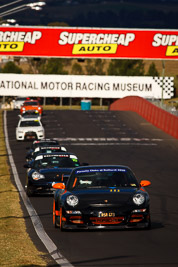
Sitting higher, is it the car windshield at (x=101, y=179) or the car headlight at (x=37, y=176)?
the car windshield at (x=101, y=179)

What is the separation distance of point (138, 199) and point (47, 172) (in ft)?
24.0

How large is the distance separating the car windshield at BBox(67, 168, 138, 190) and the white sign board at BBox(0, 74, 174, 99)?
7833cm

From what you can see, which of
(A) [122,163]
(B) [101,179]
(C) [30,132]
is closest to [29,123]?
(C) [30,132]

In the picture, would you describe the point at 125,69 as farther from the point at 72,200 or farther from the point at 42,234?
the point at 42,234

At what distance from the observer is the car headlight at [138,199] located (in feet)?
44.1

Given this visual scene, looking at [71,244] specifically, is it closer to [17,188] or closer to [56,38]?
[17,188]

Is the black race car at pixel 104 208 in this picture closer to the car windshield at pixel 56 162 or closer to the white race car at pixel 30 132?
the car windshield at pixel 56 162

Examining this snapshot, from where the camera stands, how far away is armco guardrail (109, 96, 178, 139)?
4806 cm

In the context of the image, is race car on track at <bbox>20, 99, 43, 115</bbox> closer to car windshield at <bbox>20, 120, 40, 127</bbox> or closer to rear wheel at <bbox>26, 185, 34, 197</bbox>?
car windshield at <bbox>20, 120, 40, 127</bbox>

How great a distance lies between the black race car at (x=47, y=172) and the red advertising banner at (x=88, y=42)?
49.8 metres

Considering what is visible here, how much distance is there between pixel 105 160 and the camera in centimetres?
3441

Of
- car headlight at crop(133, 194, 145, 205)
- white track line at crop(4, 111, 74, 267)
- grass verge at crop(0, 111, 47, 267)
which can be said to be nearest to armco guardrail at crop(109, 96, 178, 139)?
white track line at crop(4, 111, 74, 267)

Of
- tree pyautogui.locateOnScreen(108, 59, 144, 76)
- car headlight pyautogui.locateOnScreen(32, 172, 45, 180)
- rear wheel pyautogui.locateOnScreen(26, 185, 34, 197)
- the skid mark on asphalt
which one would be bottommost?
rear wheel pyautogui.locateOnScreen(26, 185, 34, 197)

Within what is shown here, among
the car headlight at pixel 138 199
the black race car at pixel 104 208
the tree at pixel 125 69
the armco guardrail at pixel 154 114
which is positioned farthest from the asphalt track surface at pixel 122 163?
the tree at pixel 125 69
